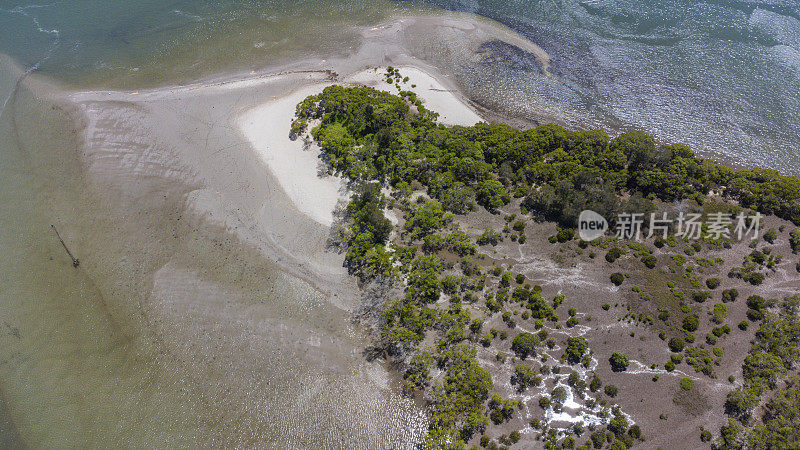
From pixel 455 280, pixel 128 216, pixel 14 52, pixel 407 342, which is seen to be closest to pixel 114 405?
pixel 128 216

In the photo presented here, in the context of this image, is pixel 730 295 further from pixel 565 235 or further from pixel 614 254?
pixel 565 235

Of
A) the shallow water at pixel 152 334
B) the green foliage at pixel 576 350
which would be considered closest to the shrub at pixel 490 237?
the green foliage at pixel 576 350

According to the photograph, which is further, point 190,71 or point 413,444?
point 190,71

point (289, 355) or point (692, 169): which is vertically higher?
point (692, 169)

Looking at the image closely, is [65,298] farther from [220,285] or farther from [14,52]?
[14,52]

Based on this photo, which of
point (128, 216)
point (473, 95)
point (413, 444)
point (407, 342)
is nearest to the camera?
point (413, 444)

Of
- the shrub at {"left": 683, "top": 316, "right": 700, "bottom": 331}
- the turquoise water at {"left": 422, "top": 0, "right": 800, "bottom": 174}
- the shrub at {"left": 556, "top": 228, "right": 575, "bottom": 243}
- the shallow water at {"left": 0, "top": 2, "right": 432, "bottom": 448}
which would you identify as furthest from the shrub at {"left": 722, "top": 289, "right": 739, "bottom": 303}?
the shallow water at {"left": 0, "top": 2, "right": 432, "bottom": 448}

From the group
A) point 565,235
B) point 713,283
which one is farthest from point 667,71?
point 565,235

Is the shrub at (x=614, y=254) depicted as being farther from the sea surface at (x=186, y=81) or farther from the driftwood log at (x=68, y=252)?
the driftwood log at (x=68, y=252)
